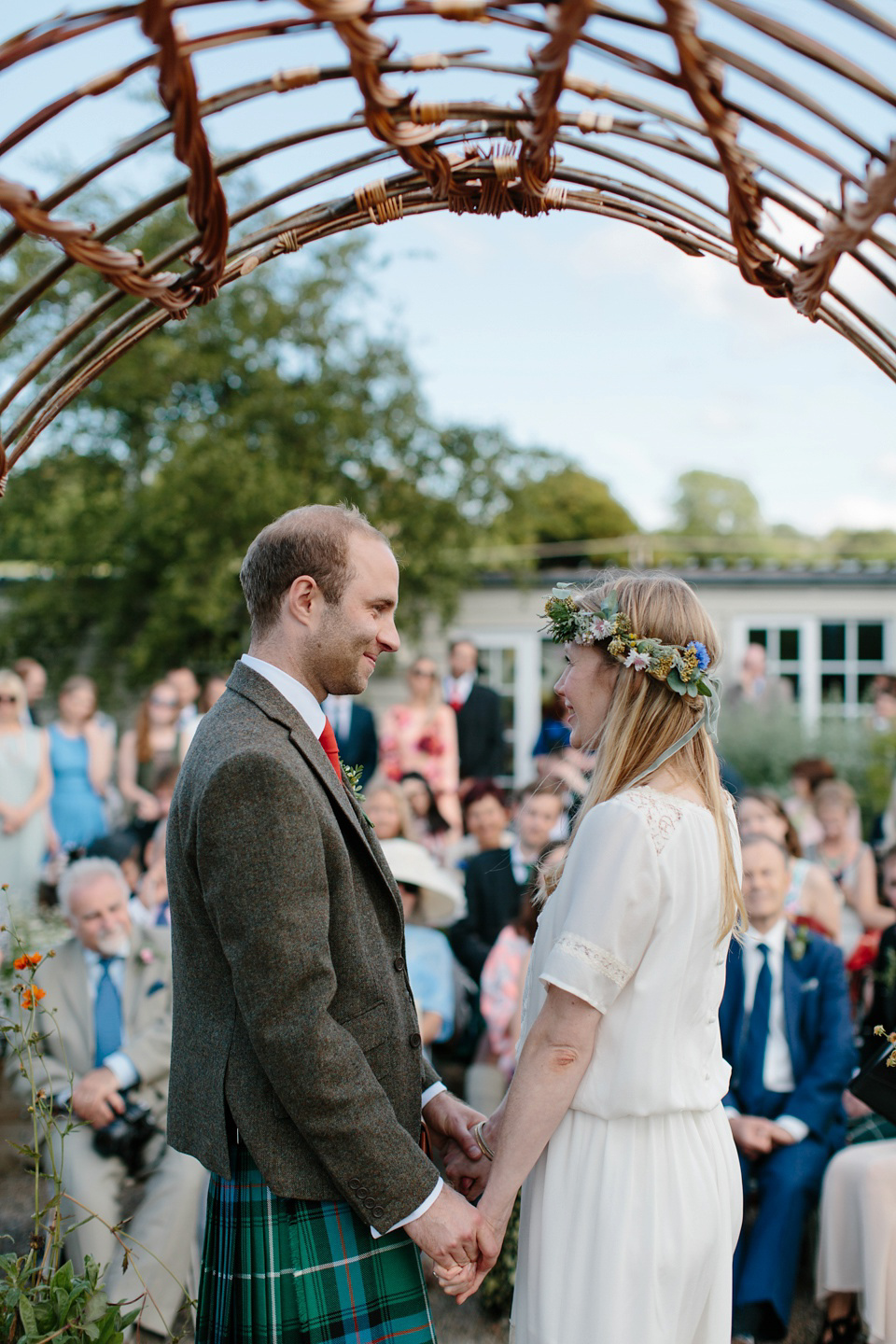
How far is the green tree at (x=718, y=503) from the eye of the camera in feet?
176

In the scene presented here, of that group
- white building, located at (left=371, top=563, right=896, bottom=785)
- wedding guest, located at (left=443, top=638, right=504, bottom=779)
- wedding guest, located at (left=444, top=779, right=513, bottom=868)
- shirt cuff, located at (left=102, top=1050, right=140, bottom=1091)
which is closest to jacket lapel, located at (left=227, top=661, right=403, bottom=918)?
shirt cuff, located at (left=102, top=1050, right=140, bottom=1091)

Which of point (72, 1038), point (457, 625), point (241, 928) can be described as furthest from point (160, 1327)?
point (457, 625)

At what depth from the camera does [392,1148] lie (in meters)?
1.85

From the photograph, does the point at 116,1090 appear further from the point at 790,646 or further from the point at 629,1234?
the point at 790,646

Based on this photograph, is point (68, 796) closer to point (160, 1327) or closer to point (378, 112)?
point (160, 1327)

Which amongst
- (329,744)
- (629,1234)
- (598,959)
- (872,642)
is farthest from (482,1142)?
(872,642)

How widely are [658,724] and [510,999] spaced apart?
100 inches

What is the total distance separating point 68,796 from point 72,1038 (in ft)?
11.0

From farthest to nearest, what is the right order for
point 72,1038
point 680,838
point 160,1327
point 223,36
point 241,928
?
point 72,1038 < point 160,1327 < point 680,838 < point 241,928 < point 223,36

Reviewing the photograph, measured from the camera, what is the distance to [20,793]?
653cm

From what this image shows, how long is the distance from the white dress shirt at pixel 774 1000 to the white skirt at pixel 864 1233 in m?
0.32

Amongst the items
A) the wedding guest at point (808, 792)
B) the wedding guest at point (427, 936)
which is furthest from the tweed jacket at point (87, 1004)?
the wedding guest at point (808, 792)

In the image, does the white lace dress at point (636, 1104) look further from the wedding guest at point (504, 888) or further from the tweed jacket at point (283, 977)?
the wedding guest at point (504, 888)

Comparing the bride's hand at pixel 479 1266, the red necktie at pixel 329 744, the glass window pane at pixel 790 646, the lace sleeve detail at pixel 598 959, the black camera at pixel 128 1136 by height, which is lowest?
the black camera at pixel 128 1136
